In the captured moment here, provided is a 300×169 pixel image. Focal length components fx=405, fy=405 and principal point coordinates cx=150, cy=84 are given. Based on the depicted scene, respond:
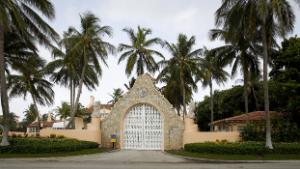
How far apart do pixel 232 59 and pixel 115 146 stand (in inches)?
616

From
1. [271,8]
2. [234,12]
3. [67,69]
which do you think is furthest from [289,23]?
[67,69]

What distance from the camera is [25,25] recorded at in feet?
81.0

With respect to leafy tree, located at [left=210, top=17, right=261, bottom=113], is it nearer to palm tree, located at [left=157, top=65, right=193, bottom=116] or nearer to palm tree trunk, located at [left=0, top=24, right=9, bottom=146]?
palm tree, located at [left=157, top=65, right=193, bottom=116]

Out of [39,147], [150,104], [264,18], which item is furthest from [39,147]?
[264,18]

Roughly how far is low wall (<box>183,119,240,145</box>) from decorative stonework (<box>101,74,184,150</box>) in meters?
0.58

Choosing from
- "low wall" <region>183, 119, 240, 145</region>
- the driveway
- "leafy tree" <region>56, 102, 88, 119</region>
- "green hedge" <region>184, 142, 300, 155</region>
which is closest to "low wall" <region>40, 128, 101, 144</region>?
"low wall" <region>183, 119, 240, 145</region>

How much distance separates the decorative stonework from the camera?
33.8 meters

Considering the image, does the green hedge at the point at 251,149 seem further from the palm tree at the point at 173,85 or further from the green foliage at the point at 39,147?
the palm tree at the point at 173,85

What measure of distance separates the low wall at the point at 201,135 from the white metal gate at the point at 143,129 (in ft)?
7.13

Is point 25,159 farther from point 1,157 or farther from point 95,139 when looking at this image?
point 95,139

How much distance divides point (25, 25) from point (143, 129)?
44.8ft

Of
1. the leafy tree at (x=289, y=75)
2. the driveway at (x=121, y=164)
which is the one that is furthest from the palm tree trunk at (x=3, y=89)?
the leafy tree at (x=289, y=75)

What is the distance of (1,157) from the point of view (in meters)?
22.8

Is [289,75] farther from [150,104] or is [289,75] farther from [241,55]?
[150,104]
